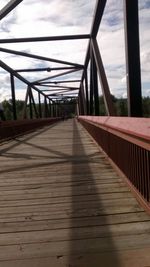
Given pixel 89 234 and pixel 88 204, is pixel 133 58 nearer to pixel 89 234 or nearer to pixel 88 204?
pixel 88 204

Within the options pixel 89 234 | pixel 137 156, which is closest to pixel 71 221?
pixel 89 234

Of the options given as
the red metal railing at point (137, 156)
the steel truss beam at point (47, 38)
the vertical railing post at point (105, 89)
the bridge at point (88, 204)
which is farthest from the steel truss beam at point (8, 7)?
the red metal railing at point (137, 156)

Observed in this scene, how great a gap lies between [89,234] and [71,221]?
33 cm

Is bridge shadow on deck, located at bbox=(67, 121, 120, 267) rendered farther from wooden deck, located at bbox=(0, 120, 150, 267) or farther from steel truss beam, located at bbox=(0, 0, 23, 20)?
steel truss beam, located at bbox=(0, 0, 23, 20)

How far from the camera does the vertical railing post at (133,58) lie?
4.82 metres

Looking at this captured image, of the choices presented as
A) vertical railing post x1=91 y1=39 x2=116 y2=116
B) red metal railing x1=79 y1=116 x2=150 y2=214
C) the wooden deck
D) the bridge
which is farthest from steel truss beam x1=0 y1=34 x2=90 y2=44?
red metal railing x1=79 y1=116 x2=150 y2=214

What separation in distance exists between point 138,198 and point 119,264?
130 centimetres

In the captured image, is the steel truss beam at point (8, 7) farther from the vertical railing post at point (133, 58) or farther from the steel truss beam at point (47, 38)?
the steel truss beam at point (47, 38)

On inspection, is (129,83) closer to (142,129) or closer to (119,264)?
(142,129)

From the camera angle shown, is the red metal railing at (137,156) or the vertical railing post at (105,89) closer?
the red metal railing at (137,156)

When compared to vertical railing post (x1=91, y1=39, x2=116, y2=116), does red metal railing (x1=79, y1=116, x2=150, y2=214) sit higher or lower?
lower

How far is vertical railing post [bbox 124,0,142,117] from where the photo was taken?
15.8 ft

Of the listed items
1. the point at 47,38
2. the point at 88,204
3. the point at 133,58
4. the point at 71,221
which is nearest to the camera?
the point at 71,221

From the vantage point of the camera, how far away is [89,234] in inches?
109
